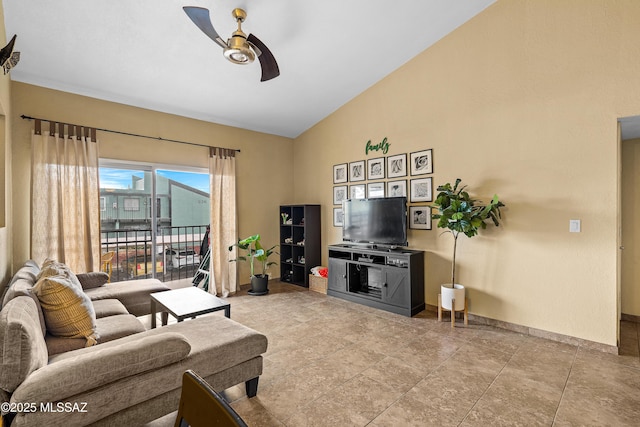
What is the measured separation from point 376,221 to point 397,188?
56cm

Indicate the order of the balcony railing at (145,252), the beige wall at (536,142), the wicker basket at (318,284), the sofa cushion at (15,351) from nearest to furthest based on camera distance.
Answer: the sofa cushion at (15,351), the beige wall at (536,142), the balcony railing at (145,252), the wicker basket at (318,284)

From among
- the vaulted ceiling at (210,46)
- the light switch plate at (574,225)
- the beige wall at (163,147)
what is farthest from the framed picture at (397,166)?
the beige wall at (163,147)

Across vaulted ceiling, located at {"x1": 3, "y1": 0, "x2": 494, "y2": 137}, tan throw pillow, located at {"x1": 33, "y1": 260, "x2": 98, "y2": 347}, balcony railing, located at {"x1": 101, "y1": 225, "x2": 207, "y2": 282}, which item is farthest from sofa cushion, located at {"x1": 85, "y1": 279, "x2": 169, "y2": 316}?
vaulted ceiling, located at {"x1": 3, "y1": 0, "x2": 494, "y2": 137}

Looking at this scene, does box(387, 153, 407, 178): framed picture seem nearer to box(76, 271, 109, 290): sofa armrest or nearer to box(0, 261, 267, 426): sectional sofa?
box(0, 261, 267, 426): sectional sofa

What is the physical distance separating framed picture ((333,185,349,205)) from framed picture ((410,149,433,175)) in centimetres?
123

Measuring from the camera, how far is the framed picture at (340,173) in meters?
4.89

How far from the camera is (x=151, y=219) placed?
14.2 ft

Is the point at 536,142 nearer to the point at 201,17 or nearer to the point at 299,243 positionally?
the point at 201,17

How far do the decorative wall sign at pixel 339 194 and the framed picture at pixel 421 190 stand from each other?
121cm

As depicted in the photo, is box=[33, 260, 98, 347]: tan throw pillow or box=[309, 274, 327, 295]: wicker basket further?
box=[309, 274, 327, 295]: wicker basket

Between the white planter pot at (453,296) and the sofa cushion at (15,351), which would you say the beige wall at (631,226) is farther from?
the sofa cushion at (15,351)

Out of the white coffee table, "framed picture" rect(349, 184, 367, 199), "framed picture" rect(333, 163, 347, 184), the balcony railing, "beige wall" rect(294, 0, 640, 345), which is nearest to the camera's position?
the white coffee table

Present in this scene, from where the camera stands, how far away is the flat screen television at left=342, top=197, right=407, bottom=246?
3.86 metres

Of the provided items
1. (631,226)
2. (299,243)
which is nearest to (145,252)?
(299,243)
